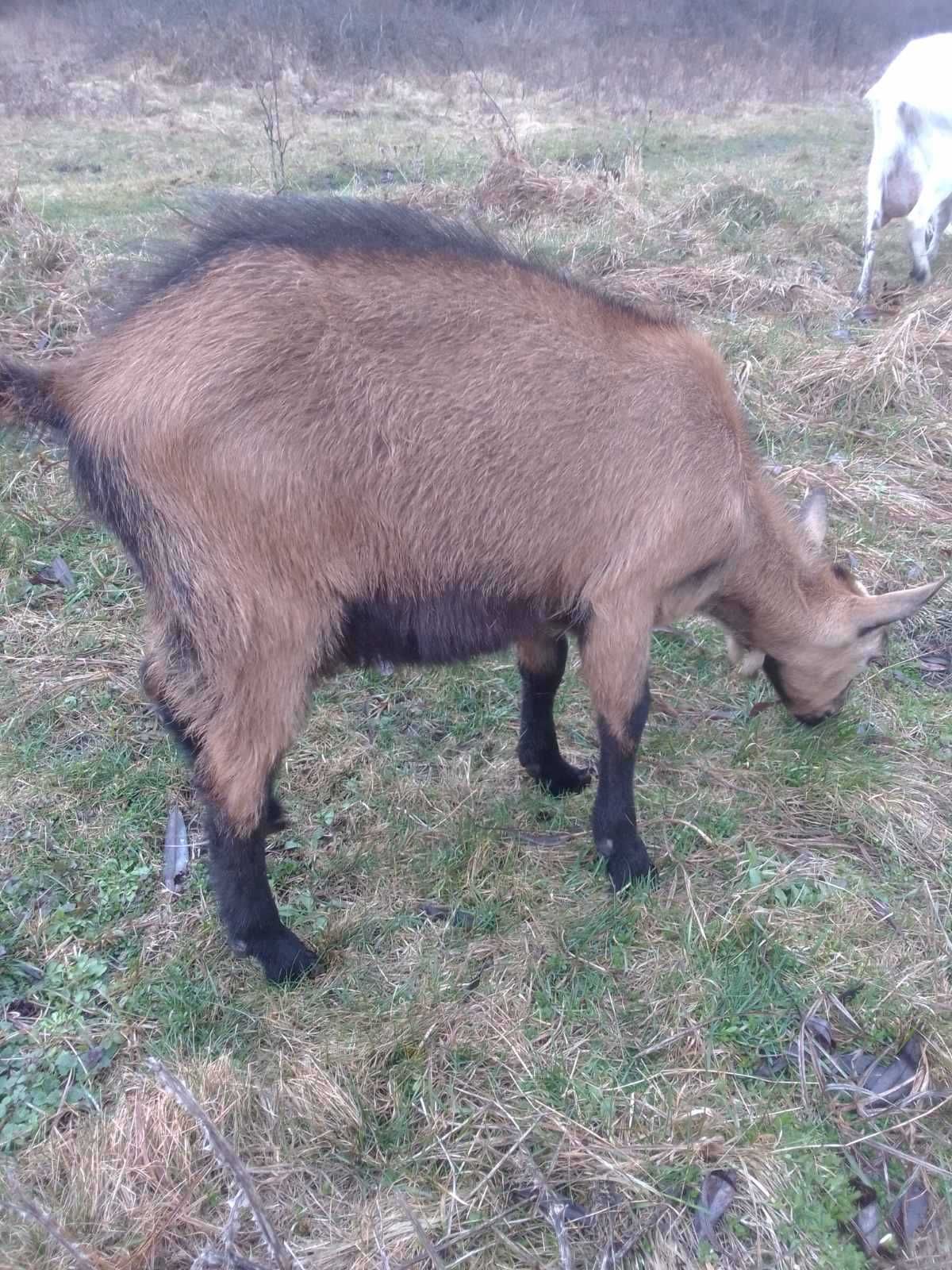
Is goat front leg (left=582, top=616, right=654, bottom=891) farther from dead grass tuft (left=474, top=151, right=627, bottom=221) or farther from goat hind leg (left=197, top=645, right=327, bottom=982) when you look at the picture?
dead grass tuft (left=474, top=151, right=627, bottom=221)

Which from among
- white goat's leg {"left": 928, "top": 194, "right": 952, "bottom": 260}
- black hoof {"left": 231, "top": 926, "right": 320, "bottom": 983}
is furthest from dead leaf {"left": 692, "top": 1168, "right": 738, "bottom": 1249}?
white goat's leg {"left": 928, "top": 194, "right": 952, "bottom": 260}

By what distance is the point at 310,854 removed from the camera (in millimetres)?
3350

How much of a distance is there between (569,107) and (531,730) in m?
15.1

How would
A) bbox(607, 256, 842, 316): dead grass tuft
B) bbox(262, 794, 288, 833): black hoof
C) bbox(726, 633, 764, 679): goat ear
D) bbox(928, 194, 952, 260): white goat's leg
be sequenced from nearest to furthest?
bbox(262, 794, 288, 833): black hoof
bbox(726, 633, 764, 679): goat ear
bbox(607, 256, 842, 316): dead grass tuft
bbox(928, 194, 952, 260): white goat's leg

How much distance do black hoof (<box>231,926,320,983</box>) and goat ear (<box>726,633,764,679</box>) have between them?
1.91 meters

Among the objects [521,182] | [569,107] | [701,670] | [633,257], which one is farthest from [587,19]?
[701,670]

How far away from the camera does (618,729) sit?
3023mm

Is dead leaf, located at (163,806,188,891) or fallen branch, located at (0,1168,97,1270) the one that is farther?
dead leaf, located at (163,806,188,891)

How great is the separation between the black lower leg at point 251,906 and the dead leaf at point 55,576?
7.17 ft

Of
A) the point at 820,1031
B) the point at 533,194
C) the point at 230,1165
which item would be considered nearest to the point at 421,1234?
the point at 230,1165

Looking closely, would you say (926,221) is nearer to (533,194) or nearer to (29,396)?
(533,194)

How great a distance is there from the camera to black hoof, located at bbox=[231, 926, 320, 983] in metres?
2.87

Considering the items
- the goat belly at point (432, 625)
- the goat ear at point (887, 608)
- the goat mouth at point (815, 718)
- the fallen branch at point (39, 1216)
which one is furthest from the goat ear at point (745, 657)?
the fallen branch at point (39, 1216)

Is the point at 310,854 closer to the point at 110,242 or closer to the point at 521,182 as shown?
the point at 110,242
